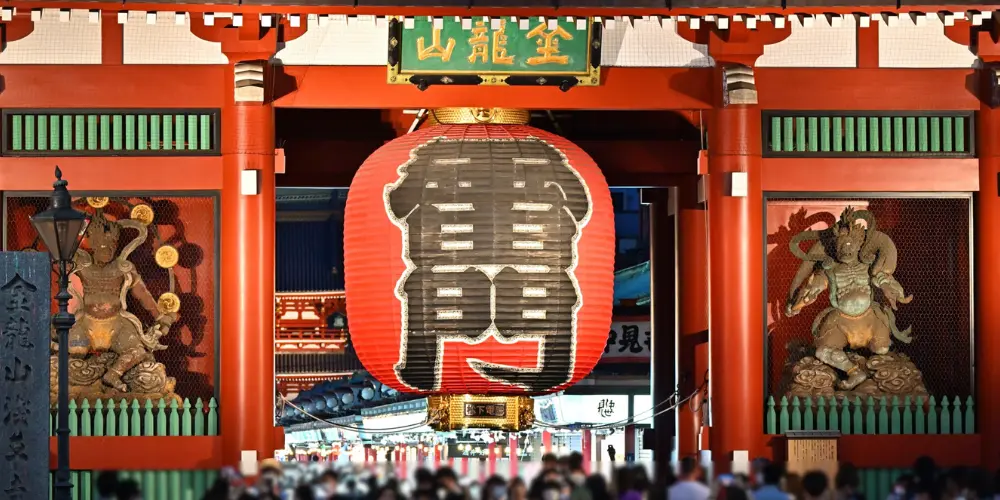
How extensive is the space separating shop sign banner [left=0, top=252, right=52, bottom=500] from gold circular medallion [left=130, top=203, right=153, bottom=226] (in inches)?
153

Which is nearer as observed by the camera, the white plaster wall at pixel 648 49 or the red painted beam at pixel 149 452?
the red painted beam at pixel 149 452

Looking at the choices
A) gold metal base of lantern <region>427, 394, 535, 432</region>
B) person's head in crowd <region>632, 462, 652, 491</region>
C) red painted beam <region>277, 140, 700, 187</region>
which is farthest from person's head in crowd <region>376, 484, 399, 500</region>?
red painted beam <region>277, 140, 700, 187</region>

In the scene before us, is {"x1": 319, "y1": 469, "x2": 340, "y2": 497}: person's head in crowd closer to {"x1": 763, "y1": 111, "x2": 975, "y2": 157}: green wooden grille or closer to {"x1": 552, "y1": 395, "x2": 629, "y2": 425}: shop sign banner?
{"x1": 763, "y1": 111, "x2": 975, "y2": 157}: green wooden grille

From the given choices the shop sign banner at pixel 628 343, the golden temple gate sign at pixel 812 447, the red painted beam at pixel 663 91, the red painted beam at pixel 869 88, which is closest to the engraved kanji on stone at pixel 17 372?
the red painted beam at pixel 663 91

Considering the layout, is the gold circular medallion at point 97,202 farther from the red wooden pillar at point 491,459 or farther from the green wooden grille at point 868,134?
the green wooden grille at point 868,134

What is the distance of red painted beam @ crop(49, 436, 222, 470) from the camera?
2017 cm

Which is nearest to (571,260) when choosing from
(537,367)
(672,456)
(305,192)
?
(537,367)

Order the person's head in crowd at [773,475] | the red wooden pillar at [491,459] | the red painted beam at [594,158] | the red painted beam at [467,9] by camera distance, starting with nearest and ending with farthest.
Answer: the person's head in crowd at [773,475] < the red wooden pillar at [491,459] < the red painted beam at [467,9] < the red painted beam at [594,158]

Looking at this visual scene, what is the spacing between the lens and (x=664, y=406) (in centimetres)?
2492

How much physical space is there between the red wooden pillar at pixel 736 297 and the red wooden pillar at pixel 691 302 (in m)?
3.19

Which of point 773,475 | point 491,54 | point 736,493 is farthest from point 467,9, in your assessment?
point 736,493

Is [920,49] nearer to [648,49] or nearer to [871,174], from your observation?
[871,174]

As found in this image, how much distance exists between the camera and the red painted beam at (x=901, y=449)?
20.5 m

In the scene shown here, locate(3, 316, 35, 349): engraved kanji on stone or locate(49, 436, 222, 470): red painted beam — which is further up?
locate(3, 316, 35, 349): engraved kanji on stone
